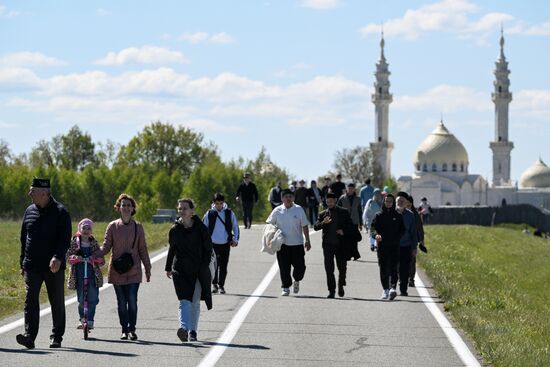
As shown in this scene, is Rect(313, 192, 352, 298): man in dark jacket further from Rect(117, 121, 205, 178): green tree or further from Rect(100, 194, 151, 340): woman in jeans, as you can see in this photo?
Rect(117, 121, 205, 178): green tree

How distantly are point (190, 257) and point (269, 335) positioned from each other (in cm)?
145

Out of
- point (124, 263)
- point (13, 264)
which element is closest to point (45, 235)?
point (124, 263)

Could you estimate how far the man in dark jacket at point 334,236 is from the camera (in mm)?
21656

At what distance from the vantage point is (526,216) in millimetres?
150125

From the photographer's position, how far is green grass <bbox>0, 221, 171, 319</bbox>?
19.9m

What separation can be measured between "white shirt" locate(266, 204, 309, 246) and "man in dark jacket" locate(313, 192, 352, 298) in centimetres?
31

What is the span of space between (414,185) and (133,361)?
181 m

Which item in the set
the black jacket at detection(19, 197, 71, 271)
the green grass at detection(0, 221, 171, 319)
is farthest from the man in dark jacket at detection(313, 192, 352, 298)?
the black jacket at detection(19, 197, 71, 271)

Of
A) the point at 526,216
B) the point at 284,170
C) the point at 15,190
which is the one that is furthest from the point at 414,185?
the point at 15,190

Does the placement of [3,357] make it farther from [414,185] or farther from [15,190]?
[414,185]

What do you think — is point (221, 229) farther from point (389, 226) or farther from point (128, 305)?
point (128, 305)

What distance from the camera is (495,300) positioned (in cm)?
2114

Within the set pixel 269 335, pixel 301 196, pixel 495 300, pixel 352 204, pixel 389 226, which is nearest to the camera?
pixel 269 335

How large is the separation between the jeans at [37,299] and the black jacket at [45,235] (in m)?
0.13
